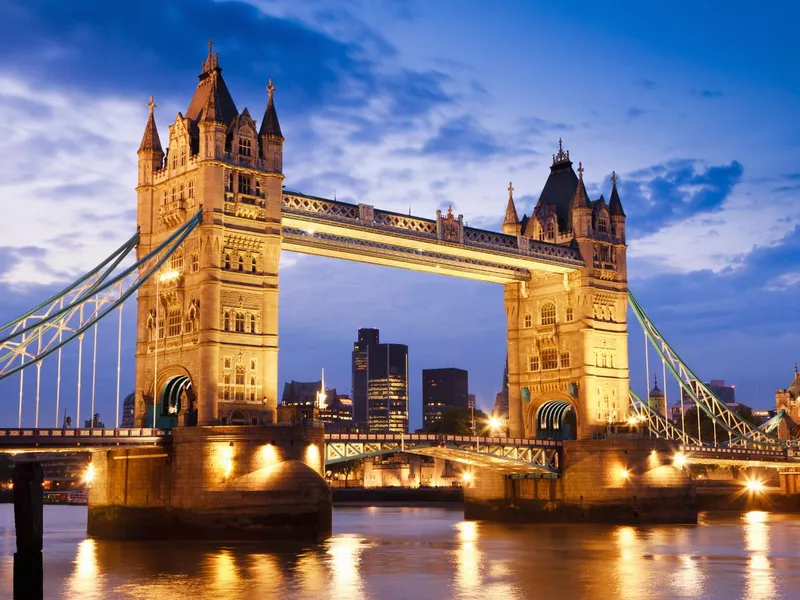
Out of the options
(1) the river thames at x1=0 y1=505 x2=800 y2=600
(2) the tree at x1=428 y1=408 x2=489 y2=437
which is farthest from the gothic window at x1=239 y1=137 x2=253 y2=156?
(2) the tree at x1=428 y1=408 x2=489 y2=437

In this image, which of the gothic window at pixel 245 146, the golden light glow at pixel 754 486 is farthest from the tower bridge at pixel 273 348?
the golden light glow at pixel 754 486

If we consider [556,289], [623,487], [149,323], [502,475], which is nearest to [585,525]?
[623,487]

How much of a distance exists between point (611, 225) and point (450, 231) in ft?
57.4

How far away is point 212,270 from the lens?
61.7m

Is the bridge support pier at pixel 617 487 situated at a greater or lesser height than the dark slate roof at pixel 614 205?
lesser

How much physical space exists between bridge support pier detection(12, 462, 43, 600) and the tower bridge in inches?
1058

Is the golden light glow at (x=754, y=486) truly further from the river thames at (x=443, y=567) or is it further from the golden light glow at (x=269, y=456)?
the golden light glow at (x=269, y=456)

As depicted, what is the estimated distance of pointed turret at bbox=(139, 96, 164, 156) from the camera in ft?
220

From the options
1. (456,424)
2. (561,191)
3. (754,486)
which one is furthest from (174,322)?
(456,424)

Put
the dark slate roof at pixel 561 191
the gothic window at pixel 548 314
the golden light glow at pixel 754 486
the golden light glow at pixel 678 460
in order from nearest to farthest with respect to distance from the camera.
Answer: the golden light glow at pixel 678 460 < the gothic window at pixel 548 314 < the dark slate roof at pixel 561 191 < the golden light glow at pixel 754 486

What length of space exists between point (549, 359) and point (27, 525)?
60304mm

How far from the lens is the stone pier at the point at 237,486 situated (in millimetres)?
57219

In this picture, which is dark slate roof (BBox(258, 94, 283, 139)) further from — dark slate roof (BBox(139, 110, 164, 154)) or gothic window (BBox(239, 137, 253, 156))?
dark slate roof (BBox(139, 110, 164, 154))

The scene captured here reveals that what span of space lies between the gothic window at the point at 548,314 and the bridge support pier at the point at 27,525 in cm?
5926
